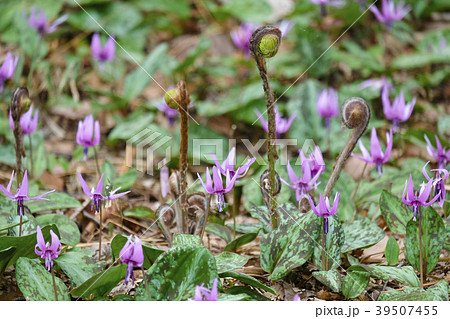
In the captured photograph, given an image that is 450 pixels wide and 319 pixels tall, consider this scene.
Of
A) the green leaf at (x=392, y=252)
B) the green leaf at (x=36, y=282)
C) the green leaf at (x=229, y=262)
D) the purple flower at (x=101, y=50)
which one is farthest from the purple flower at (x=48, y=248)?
the purple flower at (x=101, y=50)

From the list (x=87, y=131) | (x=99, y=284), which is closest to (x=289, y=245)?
(x=99, y=284)

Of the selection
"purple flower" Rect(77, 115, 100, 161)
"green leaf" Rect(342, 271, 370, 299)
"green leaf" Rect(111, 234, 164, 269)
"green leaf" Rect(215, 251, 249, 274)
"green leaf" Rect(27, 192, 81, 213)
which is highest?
"purple flower" Rect(77, 115, 100, 161)

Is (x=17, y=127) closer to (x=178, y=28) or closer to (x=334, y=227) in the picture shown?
(x=334, y=227)

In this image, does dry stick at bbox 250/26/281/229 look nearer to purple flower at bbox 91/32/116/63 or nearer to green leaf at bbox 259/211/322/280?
green leaf at bbox 259/211/322/280

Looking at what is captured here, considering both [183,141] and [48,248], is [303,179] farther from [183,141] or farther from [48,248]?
[48,248]

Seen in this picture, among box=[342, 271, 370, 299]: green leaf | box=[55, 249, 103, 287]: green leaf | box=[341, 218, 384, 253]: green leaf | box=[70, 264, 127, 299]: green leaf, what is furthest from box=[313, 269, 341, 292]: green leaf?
box=[55, 249, 103, 287]: green leaf

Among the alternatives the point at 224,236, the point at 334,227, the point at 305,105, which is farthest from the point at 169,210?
the point at 305,105
